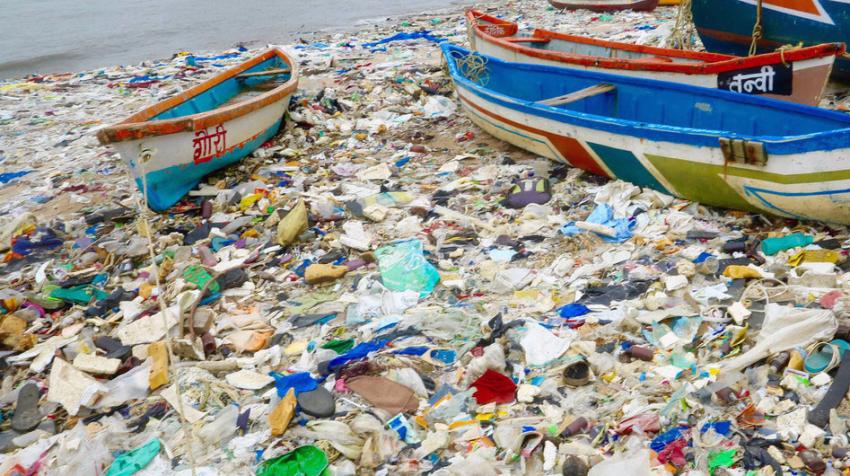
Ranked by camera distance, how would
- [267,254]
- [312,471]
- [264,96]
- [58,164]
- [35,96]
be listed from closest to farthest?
1. [312,471]
2. [267,254]
3. [264,96]
4. [58,164]
5. [35,96]

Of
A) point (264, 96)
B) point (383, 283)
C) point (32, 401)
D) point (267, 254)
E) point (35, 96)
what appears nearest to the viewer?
point (32, 401)

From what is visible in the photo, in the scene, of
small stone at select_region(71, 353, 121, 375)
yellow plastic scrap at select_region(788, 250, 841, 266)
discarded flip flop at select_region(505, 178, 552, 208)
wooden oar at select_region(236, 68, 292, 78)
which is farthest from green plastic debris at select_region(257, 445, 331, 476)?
wooden oar at select_region(236, 68, 292, 78)

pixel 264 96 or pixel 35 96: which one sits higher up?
pixel 264 96

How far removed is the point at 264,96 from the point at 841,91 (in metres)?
7.28

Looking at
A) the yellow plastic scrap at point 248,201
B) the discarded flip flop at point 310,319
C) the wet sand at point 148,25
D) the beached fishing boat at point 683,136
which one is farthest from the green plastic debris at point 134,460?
the wet sand at point 148,25

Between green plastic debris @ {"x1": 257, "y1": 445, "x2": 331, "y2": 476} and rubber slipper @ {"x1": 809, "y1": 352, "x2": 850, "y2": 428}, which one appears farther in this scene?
green plastic debris @ {"x1": 257, "y1": 445, "x2": 331, "y2": 476}

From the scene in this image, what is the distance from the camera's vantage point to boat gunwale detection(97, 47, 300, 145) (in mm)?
6169

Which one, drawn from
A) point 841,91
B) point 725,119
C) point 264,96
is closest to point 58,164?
point 264,96

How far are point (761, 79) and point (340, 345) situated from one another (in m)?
4.93

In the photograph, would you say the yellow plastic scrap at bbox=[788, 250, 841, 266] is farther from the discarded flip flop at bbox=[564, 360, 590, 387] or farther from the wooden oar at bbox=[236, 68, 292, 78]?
the wooden oar at bbox=[236, 68, 292, 78]

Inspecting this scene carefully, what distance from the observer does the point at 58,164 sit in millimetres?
9188

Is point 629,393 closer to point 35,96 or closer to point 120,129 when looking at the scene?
point 120,129

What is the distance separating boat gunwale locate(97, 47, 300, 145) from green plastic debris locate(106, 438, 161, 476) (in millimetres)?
3291

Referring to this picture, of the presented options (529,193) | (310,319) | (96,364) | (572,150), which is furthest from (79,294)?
(572,150)
